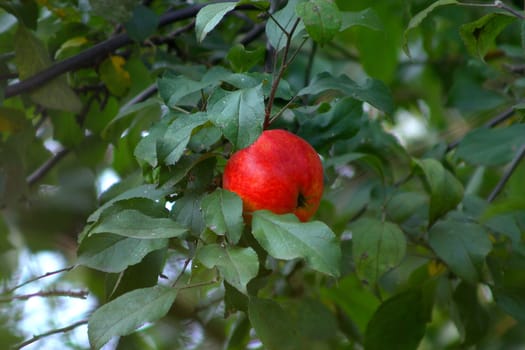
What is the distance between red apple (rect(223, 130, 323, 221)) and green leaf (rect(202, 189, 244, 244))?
41 millimetres

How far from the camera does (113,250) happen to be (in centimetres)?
101

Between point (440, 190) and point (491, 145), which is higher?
point (440, 190)

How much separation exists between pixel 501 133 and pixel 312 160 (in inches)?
28.1

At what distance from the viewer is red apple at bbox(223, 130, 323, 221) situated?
1001mm

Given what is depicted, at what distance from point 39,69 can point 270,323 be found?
2.01 ft

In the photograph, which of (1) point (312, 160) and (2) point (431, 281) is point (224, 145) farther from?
(2) point (431, 281)

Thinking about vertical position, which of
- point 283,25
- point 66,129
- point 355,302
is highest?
point 283,25

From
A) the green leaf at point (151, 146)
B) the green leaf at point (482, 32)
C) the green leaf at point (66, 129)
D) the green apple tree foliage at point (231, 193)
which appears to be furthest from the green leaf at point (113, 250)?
the green leaf at point (66, 129)

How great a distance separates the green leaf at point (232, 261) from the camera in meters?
0.90

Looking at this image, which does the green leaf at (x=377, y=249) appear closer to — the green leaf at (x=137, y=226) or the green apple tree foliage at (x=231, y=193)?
the green apple tree foliage at (x=231, y=193)

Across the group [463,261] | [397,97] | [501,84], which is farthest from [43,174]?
[397,97]

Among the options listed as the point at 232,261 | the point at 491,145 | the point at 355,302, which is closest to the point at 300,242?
the point at 232,261

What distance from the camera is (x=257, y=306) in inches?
39.8

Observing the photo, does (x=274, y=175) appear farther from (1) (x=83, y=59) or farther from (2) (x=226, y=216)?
(1) (x=83, y=59)
